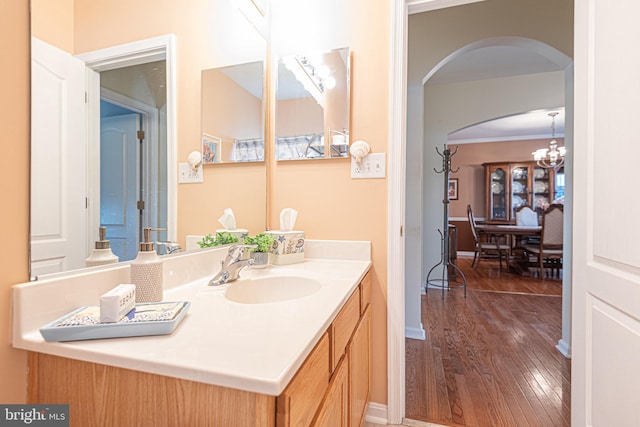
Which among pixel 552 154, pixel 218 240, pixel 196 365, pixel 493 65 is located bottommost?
pixel 196 365

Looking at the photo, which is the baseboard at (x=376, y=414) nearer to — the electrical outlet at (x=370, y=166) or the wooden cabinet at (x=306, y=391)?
the wooden cabinet at (x=306, y=391)

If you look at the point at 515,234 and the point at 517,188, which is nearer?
the point at 515,234

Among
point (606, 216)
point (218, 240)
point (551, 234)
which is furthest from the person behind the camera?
point (551, 234)

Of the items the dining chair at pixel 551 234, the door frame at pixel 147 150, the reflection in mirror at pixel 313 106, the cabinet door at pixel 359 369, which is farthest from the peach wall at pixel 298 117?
the dining chair at pixel 551 234

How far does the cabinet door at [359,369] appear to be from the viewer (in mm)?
1101

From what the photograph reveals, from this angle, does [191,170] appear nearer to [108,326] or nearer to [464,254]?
[108,326]

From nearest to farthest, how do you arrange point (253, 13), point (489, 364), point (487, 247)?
point (253, 13) → point (489, 364) → point (487, 247)

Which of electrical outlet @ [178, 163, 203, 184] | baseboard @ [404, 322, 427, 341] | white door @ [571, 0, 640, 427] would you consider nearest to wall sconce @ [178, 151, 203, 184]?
electrical outlet @ [178, 163, 203, 184]

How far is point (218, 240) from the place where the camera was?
1371mm

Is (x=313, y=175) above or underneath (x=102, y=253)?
above

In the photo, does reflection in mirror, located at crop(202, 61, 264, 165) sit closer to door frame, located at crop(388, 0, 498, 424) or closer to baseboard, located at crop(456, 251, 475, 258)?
door frame, located at crop(388, 0, 498, 424)

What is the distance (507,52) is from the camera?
11.3 feet

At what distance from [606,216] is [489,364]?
4.80 ft

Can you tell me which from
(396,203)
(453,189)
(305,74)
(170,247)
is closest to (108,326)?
(170,247)
